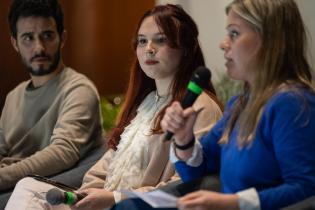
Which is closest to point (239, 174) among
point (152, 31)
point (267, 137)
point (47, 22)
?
point (267, 137)

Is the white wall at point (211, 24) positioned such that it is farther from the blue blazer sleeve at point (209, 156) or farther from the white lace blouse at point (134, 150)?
the blue blazer sleeve at point (209, 156)

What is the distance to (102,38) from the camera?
3881mm

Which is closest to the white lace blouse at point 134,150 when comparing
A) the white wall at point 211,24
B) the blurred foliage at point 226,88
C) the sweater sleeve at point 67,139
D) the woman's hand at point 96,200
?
the woman's hand at point 96,200

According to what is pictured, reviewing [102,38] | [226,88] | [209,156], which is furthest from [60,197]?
[102,38]

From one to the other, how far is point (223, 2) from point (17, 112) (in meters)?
1.35

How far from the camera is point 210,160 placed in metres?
1.70

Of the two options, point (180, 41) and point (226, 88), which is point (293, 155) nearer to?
point (180, 41)

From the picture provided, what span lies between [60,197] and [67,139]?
2.24 ft

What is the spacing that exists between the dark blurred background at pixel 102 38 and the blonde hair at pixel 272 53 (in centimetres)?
232

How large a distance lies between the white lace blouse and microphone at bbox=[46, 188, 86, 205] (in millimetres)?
201

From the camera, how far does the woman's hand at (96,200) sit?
1.81m

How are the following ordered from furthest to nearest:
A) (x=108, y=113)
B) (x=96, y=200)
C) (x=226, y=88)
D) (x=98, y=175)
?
(x=108, y=113) < (x=226, y=88) < (x=98, y=175) < (x=96, y=200)

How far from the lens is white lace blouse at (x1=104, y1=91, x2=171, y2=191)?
195 cm

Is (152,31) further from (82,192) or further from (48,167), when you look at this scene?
(48,167)
